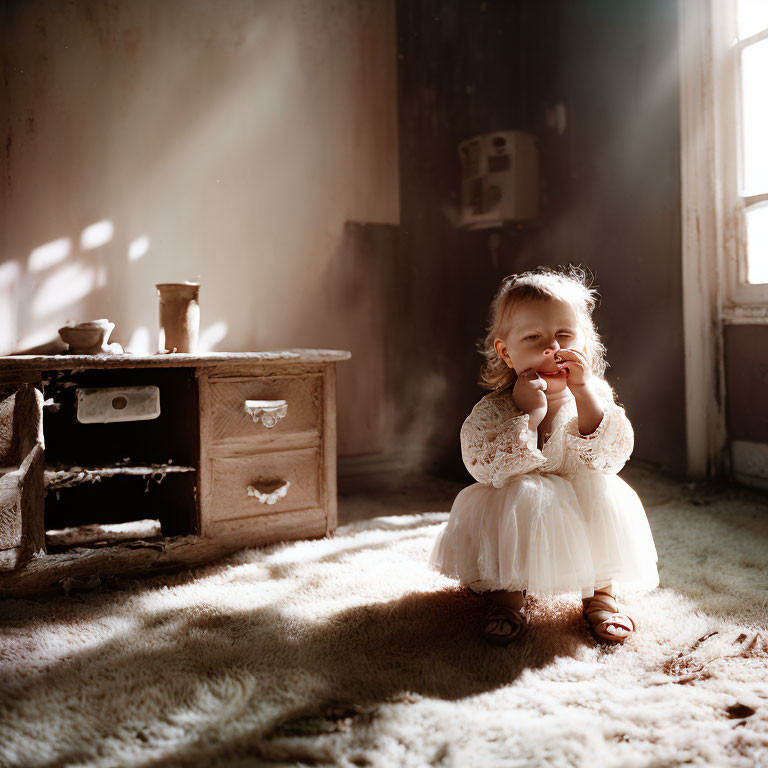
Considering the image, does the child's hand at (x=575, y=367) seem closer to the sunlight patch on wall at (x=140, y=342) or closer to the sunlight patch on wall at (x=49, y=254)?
the sunlight patch on wall at (x=140, y=342)

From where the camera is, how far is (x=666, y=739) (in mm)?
945

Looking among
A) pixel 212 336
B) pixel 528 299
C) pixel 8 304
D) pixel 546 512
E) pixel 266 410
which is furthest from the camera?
pixel 212 336

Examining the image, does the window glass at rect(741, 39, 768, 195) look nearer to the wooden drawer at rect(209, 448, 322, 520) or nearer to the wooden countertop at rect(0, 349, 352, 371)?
the wooden countertop at rect(0, 349, 352, 371)

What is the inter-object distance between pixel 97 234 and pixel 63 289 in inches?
9.1

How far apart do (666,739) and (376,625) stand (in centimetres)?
59

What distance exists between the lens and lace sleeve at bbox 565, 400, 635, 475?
1.28 m

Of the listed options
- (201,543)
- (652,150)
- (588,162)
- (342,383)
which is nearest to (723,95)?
(652,150)

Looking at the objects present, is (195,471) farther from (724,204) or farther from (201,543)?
(724,204)

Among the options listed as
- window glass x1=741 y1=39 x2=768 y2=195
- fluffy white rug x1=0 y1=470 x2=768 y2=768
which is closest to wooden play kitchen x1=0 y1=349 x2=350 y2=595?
fluffy white rug x1=0 y1=470 x2=768 y2=768

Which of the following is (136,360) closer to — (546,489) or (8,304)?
(8,304)

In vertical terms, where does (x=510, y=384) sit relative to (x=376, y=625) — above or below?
above

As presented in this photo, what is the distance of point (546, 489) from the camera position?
4.20 feet

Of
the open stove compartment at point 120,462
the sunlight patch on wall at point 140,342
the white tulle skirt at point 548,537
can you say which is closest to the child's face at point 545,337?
the white tulle skirt at point 548,537

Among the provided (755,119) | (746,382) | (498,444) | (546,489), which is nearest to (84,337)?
(498,444)
